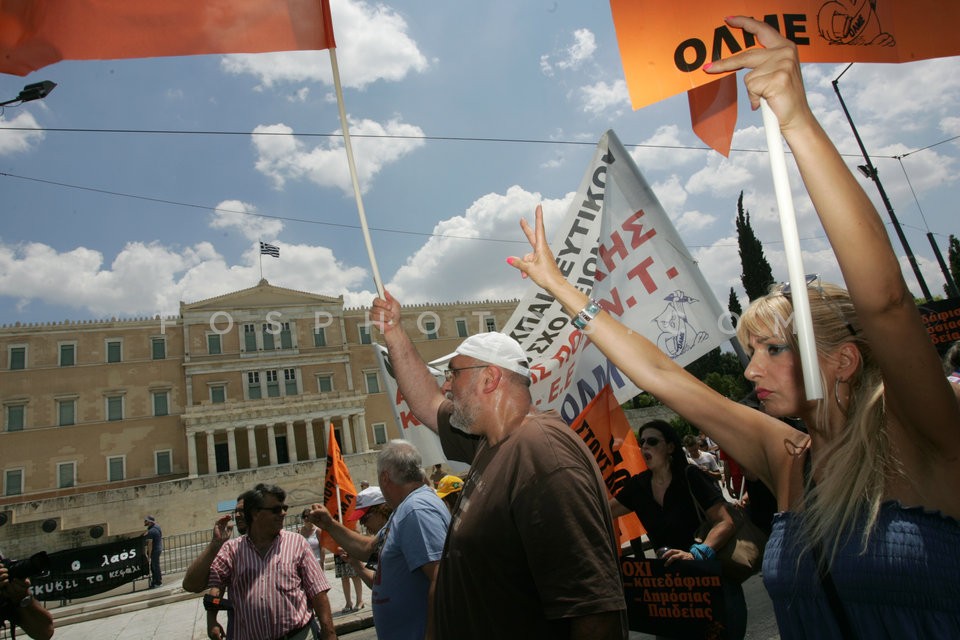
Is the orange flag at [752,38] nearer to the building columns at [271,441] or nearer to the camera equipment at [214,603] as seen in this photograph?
the camera equipment at [214,603]

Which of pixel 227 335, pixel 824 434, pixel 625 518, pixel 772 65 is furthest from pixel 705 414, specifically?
pixel 227 335

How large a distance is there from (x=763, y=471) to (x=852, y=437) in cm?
A: 38

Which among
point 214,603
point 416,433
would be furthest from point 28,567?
point 416,433

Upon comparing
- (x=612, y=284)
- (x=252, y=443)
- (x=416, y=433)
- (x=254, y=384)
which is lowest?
(x=416, y=433)

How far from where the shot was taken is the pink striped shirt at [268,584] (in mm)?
3762

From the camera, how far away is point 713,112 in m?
2.70

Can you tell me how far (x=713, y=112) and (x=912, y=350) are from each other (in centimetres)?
191

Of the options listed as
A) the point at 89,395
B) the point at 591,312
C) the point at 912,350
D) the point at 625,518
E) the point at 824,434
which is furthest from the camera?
the point at 89,395

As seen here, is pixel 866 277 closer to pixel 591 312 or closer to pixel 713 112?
pixel 591 312

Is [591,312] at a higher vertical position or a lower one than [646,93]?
lower

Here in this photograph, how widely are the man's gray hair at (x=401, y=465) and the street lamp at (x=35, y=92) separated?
16.6 feet

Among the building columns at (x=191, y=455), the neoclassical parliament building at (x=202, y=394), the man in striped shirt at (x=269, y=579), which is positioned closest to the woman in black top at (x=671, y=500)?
the man in striped shirt at (x=269, y=579)

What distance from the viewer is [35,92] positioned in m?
5.89

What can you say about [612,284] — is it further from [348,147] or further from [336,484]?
[336,484]
